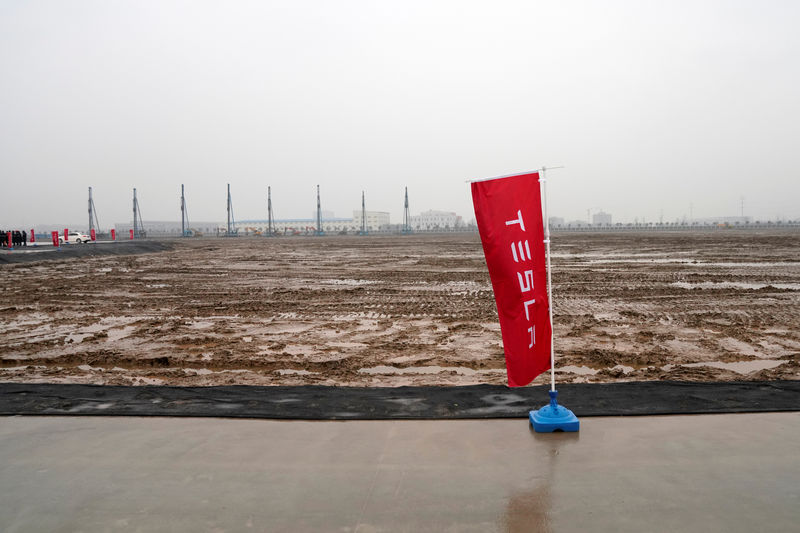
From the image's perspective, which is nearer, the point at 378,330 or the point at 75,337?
the point at 75,337

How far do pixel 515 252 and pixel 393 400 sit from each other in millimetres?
2016

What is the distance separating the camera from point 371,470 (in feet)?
12.7

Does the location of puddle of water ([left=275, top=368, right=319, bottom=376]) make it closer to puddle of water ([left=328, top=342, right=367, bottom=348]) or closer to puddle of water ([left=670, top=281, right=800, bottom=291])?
puddle of water ([left=328, top=342, right=367, bottom=348])

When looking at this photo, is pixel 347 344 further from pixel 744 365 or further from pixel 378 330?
pixel 744 365

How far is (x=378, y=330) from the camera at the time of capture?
9750 millimetres

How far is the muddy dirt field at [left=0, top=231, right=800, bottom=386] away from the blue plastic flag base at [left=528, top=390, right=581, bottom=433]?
1.56m

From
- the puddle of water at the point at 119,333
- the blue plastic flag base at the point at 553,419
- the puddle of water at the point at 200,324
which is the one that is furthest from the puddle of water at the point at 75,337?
the blue plastic flag base at the point at 553,419

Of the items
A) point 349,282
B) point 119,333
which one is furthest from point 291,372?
point 349,282

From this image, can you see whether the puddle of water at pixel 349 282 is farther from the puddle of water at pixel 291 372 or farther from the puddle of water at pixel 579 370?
the puddle of water at pixel 579 370

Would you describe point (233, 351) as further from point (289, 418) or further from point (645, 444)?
point (645, 444)

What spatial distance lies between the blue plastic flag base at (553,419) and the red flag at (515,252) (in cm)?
34

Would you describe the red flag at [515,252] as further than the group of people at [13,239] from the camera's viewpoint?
No

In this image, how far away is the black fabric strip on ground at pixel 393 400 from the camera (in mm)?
4961

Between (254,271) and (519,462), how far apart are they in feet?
63.9
